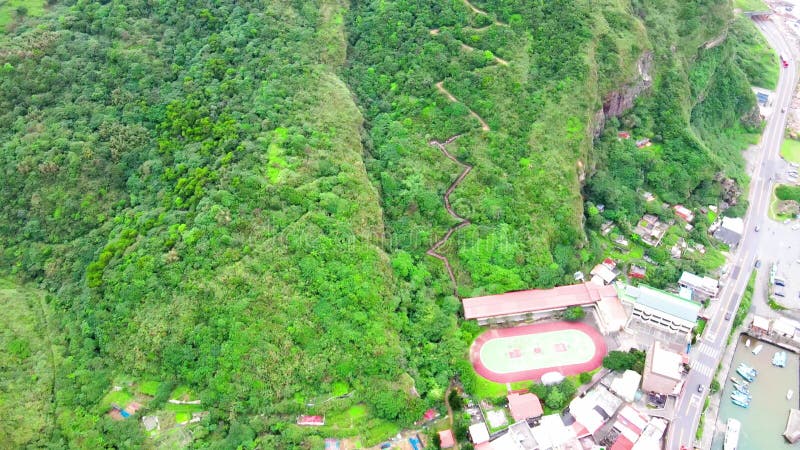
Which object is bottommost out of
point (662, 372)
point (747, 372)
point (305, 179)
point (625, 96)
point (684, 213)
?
point (747, 372)

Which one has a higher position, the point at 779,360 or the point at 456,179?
the point at 456,179

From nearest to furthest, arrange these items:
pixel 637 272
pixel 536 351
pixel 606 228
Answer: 1. pixel 536 351
2. pixel 637 272
3. pixel 606 228

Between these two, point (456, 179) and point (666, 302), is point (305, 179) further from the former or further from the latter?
point (666, 302)

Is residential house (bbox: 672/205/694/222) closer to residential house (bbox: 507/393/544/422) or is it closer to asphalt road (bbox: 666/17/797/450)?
asphalt road (bbox: 666/17/797/450)

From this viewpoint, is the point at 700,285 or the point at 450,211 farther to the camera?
the point at 450,211

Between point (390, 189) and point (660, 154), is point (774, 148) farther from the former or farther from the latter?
point (390, 189)

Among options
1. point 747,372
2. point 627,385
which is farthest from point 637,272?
point 627,385
